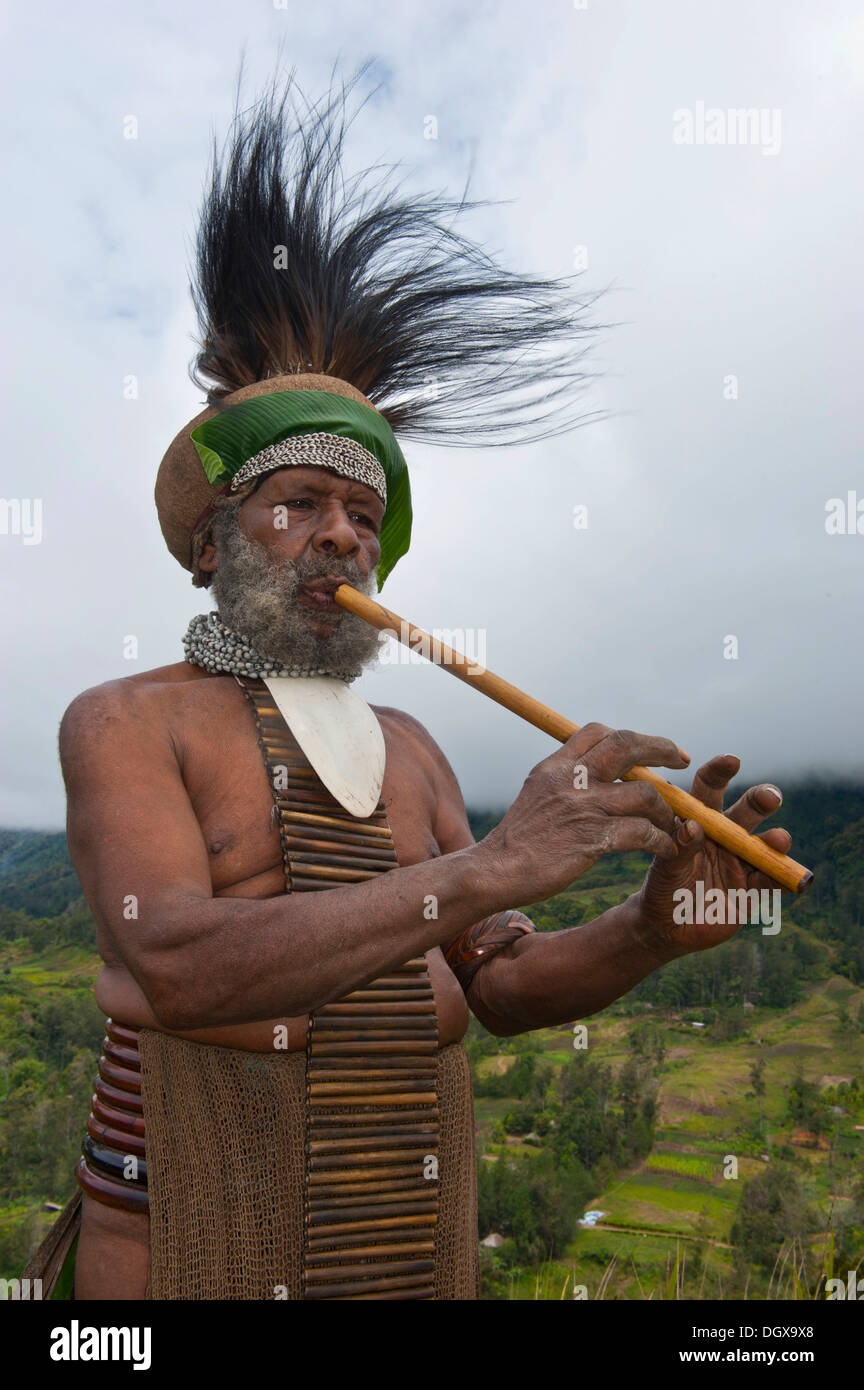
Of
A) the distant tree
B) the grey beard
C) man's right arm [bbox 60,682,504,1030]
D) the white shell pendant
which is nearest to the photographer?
man's right arm [bbox 60,682,504,1030]

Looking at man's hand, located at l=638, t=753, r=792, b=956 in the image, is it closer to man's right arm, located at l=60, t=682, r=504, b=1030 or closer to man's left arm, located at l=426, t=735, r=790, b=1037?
man's left arm, located at l=426, t=735, r=790, b=1037

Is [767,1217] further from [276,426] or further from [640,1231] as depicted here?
[276,426]

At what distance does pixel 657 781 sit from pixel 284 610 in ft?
3.81

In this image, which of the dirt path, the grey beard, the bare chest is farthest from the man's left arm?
the dirt path

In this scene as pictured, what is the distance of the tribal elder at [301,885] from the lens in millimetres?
2109

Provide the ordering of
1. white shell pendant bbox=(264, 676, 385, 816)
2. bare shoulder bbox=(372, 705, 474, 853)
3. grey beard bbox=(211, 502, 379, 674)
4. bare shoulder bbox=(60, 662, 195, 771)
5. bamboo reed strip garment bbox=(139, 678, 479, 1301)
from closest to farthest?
1. bamboo reed strip garment bbox=(139, 678, 479, 1301)
2. bare shoulder bbox=(60, 662, 195, 771)
3. white shell pendant bbox=(264, 676, 385, 816)
4. grey beard bbox=(211, 502, 379, 674)
5. bare shoulder bbox=(372, 705, 474, 853)

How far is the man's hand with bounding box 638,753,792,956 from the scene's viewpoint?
2.38 metres

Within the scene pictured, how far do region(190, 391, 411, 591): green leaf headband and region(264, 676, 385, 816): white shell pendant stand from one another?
27.7 inches

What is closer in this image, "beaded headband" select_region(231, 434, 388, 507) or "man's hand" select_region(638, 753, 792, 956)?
"man's hand" select_region(638, 753, 792, 956)

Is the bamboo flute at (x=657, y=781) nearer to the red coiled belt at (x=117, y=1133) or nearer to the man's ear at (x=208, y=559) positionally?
the man's ear at (x=208, y=559)

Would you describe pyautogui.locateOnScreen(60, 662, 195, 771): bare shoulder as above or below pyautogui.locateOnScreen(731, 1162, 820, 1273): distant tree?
above

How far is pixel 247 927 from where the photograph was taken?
2.04 metres

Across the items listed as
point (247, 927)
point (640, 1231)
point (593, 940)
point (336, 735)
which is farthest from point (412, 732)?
point (640, 1231)

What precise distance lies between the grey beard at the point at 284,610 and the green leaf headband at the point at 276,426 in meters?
0.16
